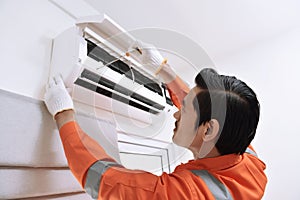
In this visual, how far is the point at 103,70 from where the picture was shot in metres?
0.96

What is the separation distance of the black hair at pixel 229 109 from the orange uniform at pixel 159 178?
51 mm

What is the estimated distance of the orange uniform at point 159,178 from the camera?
22.1 inches

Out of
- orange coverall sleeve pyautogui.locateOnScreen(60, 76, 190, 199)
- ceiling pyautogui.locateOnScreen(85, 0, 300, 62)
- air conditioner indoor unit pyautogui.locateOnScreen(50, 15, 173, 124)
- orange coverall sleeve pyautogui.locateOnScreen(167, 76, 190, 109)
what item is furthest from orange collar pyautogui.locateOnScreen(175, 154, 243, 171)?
ceiling pyautogui.locateOnScreen(85, 0, 300, 62)

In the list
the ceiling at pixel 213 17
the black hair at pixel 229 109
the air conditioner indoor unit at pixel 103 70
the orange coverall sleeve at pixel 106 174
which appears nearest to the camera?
the orange coverall sleeve at pixel 106 174

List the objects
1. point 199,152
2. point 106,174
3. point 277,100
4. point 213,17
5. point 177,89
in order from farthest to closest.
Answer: point 277,100 → point 213,17 → point 177,89 → point 199,152 → point 106,174

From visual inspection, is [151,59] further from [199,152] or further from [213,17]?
[213,17]

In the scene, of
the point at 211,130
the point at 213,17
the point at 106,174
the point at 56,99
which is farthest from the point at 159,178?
the point at 213,17

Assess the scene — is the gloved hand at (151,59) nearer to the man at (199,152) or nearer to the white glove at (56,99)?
the man at (199,152)

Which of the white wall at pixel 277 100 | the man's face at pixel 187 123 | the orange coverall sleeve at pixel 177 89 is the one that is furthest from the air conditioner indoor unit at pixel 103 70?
the white wall at pixel 277 100

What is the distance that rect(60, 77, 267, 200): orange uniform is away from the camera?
0.56 metres

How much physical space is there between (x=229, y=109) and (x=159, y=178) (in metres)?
0.30

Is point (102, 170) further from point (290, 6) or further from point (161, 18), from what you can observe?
point (290, 6)

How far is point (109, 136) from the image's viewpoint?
1.05m

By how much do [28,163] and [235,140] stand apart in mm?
661
